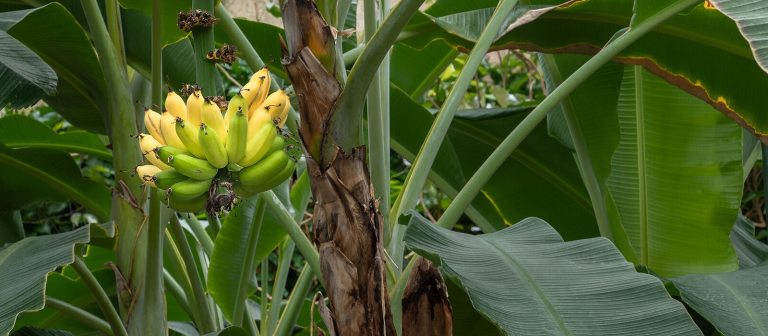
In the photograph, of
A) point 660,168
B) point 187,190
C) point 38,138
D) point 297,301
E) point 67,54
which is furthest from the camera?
point 38,138

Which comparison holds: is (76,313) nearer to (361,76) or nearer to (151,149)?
(151,149)

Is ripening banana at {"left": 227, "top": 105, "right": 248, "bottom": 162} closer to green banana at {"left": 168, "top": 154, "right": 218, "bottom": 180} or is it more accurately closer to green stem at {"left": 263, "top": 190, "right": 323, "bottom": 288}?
green banana at {"left": 168, "top": 154, "right": 218, "bottom": 180}

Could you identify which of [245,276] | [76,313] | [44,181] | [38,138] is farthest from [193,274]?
[38,138]

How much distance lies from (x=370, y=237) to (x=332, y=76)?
0.21 m

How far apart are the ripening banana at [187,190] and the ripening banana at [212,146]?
0.10 feet

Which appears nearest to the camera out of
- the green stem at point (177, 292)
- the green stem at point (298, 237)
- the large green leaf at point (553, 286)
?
the large green leaf at point (553, 286)

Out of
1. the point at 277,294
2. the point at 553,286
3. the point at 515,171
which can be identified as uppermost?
the point at 553,286

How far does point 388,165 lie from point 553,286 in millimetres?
555

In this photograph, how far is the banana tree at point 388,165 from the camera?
1047mm

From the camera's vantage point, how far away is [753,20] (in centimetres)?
103

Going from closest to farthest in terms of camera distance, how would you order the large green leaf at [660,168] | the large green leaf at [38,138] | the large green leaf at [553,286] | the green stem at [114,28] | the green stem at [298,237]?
the large green leaf at [553,286]
the green stem at [298,237]
the green stem at [114,28]
the large green leaf at [660,168]
the large green leaf at [38,138]

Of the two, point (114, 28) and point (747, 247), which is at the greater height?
point (114, 28)

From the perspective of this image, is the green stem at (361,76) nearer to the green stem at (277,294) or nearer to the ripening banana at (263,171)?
the ripening banana at (263,171)

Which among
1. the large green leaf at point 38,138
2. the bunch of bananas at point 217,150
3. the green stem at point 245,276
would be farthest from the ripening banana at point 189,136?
the large green leaf at point 38,138
